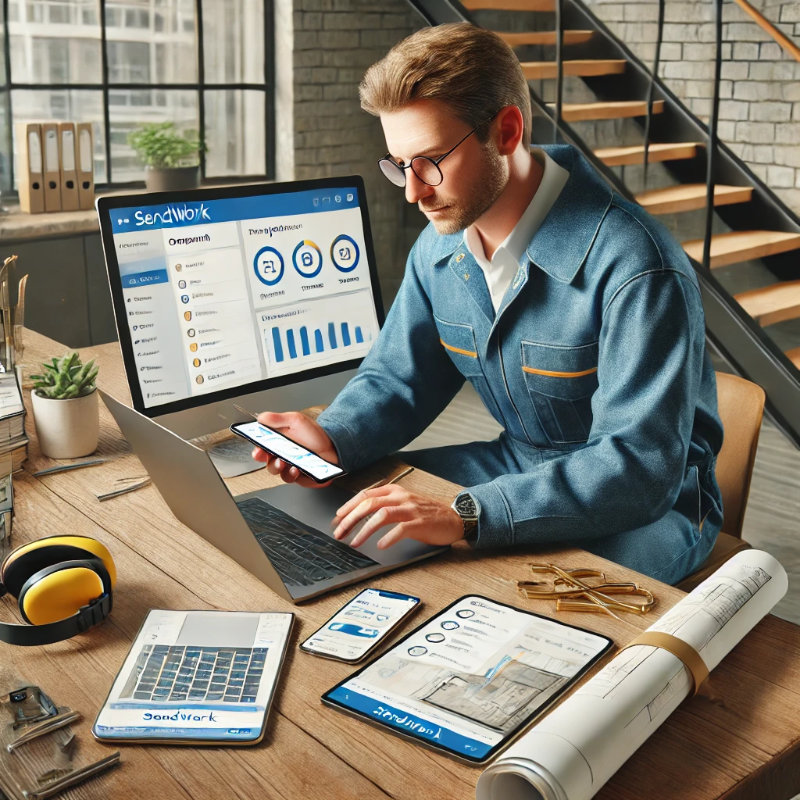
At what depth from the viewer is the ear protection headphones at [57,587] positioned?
98 cm

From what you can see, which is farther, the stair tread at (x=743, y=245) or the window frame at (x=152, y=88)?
the window frame at (x=152, y=88)

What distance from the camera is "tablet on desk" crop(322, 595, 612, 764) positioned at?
2.74 ft

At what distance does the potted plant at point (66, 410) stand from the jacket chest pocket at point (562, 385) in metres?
0.72

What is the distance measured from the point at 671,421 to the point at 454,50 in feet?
2.20

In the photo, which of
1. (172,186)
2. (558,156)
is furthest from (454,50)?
(172,186)

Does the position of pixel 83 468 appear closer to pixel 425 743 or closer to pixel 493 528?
pixel 493 528

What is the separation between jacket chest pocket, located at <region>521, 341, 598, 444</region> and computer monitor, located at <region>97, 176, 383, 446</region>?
0.38 m

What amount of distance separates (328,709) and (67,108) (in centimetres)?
447

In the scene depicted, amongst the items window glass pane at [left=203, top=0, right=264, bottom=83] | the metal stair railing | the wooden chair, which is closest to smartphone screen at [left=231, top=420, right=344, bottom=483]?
the wooden chair

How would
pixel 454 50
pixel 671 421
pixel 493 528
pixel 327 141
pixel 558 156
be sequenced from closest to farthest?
pixel 493 528 < pixel 671 421 < pixel 454 50 < pixel 558 156 < pixel 327 141

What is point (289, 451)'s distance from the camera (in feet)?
4.61

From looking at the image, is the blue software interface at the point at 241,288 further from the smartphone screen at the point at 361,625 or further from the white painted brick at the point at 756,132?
the white painted brick at the point at 756,132

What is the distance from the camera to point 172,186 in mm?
4730

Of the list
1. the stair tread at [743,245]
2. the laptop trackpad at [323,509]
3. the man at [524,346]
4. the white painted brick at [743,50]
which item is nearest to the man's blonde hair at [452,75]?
the man at [524,346]
